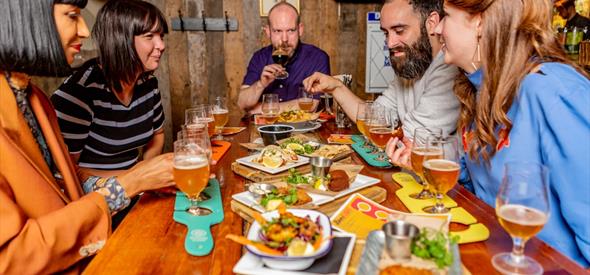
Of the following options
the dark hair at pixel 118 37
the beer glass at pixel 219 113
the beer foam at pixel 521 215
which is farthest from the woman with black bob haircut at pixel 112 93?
the beer foam at pixel 521 215

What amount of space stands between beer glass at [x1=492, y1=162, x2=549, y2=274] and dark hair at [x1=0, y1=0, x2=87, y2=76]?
4.20 feet

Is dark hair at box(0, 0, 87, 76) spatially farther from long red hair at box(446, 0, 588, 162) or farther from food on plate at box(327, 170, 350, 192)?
long red hair at box(446, 0, 588, 162)

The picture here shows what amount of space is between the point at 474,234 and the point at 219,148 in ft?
3.99

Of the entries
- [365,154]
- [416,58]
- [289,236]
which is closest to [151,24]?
[365,154]

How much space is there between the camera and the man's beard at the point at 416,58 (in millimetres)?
2449

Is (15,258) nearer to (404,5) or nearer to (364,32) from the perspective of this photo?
(404,5)

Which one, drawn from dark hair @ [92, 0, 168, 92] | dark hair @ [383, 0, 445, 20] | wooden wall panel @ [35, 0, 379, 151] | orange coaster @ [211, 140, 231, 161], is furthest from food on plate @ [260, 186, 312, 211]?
wooden wall panel @ [35, 0, 379, 151]

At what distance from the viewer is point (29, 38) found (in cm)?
121

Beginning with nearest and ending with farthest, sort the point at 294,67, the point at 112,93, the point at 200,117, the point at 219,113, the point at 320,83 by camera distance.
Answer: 1. the point at 200,117
2. the point at 219,113
3. the point at 112,93
4. the point at 320,83
5. the point at 294,67

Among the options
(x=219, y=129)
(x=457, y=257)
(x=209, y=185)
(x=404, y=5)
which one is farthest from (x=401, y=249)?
(x=404, y=5)

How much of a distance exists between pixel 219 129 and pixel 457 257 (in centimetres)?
160

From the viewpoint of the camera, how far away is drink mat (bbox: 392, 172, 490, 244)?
3.54 feet

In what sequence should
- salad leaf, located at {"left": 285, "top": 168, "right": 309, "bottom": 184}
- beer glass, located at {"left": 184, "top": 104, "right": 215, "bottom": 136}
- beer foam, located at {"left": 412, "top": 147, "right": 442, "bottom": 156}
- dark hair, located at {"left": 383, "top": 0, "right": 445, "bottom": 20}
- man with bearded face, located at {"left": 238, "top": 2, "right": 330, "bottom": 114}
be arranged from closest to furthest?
beer foam, located at {"left": 412, "top": 147, "right": 442, "bottom": 156} → salad leaf, located at {"left": 285, "top": 168, "right": 309, "bottom": 184} → beer glass, located at {"left": 184, "top": 104, "right": 215, "bottom": 136} → dark hair, located at {"left": 383, "top": 0, "right": 445, "bottom": 20} → man with bearded face, located at {"left": 238, "top": 2, "right": 330, "bottom": 114}

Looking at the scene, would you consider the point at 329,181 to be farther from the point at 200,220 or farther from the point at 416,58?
the point at 416,58
